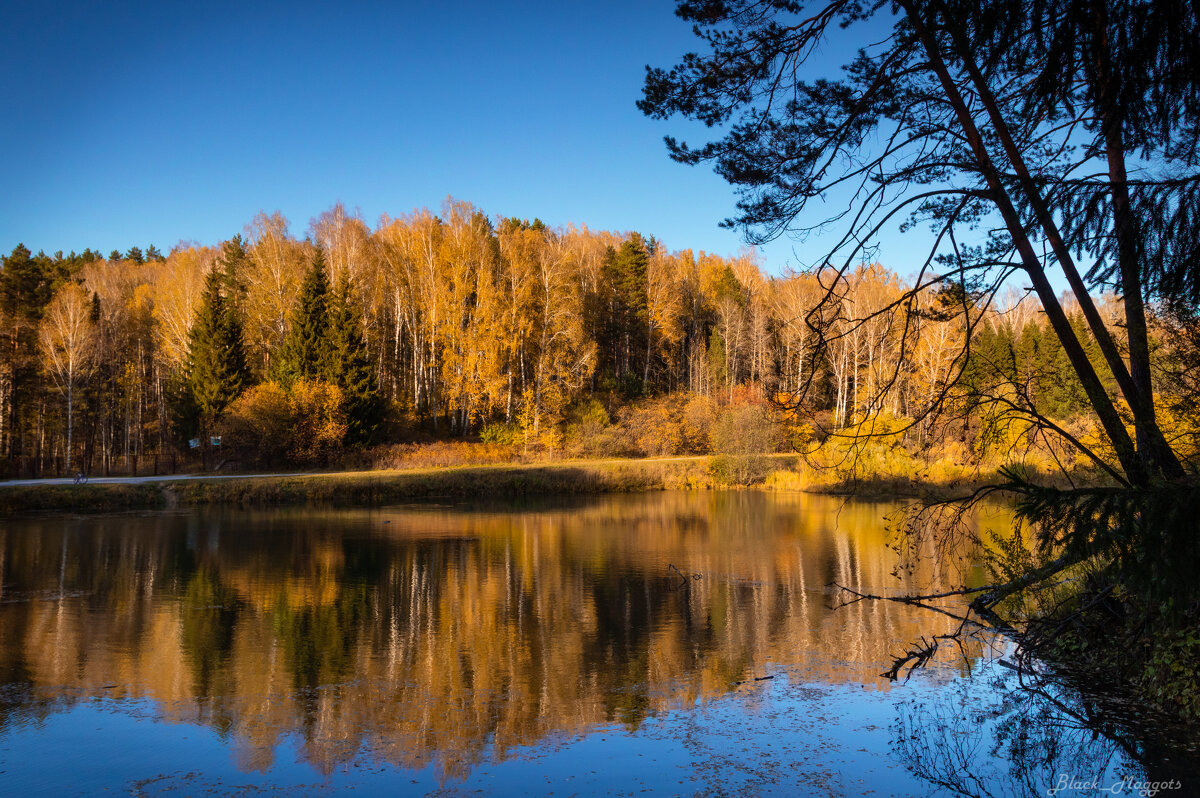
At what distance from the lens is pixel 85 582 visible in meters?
13.6

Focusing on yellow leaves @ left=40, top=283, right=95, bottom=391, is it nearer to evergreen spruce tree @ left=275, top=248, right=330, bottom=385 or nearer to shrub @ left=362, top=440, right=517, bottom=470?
evergreen spruce tree @ left=275, top=248, right=330, bottom=385

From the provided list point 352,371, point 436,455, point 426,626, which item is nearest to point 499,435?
point 436,455

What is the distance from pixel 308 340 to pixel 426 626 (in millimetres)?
26120

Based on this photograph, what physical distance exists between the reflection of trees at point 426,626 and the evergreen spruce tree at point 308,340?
14.4 meters

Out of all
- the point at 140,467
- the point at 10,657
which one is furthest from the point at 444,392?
the point at 10,657

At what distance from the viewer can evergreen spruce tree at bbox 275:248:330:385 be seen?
112 feet

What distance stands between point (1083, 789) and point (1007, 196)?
4.01 meters

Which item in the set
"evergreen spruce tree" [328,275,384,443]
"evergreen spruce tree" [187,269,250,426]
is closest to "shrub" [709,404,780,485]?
"evergreen spruce tree" [328,275,384,443]

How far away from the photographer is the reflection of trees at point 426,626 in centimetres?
738

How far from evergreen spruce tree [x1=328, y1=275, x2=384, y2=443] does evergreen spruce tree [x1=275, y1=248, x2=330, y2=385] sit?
13.2 inches

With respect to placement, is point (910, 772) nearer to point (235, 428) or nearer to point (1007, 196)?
point (1007, 196)

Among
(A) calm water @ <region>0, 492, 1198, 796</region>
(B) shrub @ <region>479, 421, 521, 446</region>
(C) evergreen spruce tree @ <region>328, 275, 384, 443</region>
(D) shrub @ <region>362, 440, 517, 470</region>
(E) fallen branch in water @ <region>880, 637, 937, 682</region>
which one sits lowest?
(A) calm water @ <region>0, 492, 1198, 796</region>

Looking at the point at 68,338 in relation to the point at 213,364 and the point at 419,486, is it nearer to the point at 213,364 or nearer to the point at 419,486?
the point at 213,364

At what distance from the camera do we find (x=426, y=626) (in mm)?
10773
